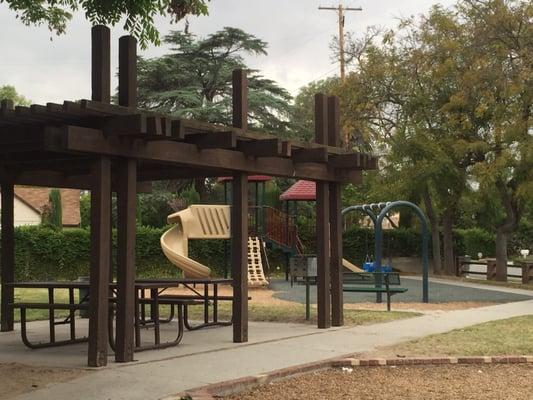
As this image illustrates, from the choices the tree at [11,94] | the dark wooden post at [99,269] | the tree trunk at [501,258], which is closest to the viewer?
the dark wooden post at [99,269]

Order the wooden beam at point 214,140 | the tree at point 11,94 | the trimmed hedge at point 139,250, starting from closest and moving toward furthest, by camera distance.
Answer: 1. the wooden beam at point 214,140
2. the trimmed hedge at point 139,250
3. the tree at point 11,94

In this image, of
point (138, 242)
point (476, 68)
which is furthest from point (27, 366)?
point (138, 242)

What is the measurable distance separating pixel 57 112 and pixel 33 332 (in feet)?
18.0

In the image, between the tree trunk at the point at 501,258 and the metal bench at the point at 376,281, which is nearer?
the metal bench at the point at 376,281

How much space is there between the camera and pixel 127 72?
8.50m

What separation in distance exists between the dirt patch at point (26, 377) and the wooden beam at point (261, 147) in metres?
3.63

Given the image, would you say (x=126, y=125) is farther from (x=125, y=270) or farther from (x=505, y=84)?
(x=505, y=84)

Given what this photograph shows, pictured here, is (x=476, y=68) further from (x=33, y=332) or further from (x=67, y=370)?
(x=67, y=370)

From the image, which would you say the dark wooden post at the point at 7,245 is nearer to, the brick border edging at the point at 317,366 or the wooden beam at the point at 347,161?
the wooden beam at the point at 347,161

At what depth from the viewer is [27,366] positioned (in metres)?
8.27

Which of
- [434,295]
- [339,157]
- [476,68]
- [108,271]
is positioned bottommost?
[434,295]

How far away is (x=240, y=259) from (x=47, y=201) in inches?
1443

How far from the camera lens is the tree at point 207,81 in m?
37.1

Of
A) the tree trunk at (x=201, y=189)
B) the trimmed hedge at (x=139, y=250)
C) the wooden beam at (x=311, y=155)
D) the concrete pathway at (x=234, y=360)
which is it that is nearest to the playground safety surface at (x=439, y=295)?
the concrete pathway at (x=234, y=360)
